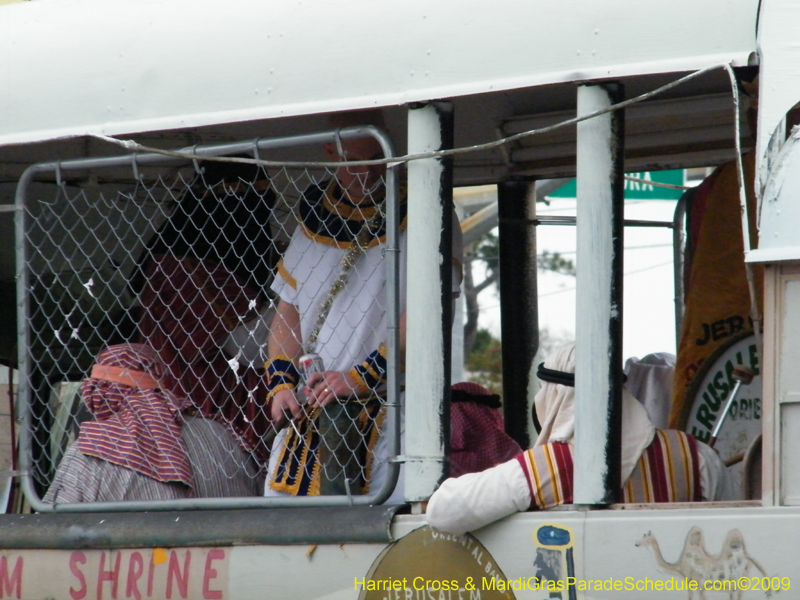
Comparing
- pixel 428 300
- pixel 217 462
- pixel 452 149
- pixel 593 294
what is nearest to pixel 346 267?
pixel 428 300

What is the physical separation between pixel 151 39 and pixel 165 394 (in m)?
1.10

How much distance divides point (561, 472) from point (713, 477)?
0.43 meters

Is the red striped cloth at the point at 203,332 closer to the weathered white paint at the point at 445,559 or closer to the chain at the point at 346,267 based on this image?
the chain at the point at 346,267

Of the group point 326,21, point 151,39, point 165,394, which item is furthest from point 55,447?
point 326,21

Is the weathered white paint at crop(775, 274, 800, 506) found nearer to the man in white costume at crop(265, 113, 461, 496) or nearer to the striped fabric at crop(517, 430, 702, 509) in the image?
the striped fabric at crop(517, 430, 702, 509)

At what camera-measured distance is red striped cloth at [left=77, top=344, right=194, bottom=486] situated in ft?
11.0

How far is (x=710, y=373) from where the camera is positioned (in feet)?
11.0

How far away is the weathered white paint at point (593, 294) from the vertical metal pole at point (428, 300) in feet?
1.15

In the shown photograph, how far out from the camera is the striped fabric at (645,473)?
2.60m

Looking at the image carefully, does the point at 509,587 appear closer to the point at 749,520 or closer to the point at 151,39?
the point at 749,520

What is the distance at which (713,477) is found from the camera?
2787 millimetres

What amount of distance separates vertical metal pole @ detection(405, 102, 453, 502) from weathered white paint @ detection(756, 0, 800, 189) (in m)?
0.75

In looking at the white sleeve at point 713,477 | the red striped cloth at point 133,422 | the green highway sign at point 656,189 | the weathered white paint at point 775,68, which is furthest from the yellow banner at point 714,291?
the green highway sign at point 656,189

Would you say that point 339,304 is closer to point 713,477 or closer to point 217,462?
point 217,462
